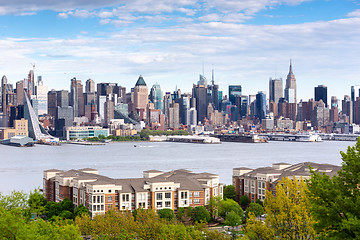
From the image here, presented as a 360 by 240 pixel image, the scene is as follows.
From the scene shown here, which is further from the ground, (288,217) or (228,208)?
(288,217)

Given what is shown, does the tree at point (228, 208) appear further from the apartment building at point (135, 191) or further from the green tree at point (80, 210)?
the green tree at point (80, 210)

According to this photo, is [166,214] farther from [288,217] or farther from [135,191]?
[288,217]

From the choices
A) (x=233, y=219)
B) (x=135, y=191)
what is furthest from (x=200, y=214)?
(x=135, y=191)

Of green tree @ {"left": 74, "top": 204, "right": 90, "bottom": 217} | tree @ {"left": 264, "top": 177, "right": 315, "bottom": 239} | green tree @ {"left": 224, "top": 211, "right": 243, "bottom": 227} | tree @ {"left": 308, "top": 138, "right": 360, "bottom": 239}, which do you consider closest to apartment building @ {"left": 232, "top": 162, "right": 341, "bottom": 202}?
green tree @ {"left": 224, "top": 211, "right": 243, "bottom": 227}

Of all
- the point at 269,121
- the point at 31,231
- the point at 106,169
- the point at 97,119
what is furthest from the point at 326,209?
the point at 269,121

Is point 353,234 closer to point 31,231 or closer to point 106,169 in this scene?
point 31,231

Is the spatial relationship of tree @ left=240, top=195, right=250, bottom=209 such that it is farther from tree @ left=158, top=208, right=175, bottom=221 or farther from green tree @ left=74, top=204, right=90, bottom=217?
green tree @ left=74, top=204, right=90, bottom=217

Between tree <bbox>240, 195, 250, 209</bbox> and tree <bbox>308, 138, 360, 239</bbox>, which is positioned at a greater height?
tree <bbox>308, 138, 360, 239</bbox>
